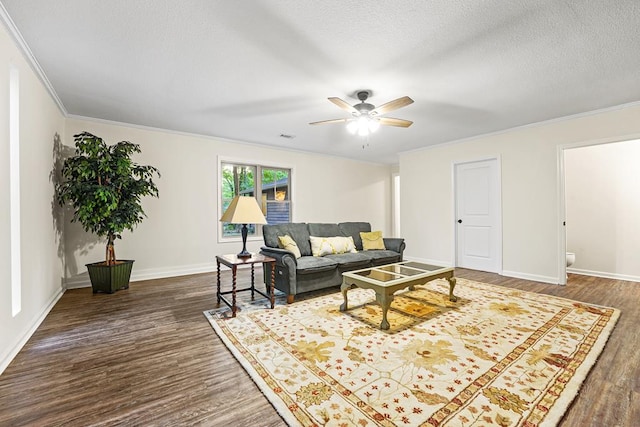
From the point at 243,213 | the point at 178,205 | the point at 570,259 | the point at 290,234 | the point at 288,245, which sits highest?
the point at 178,205

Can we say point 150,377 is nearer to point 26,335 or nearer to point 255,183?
point 26,335

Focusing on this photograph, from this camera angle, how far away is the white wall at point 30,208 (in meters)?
2.10

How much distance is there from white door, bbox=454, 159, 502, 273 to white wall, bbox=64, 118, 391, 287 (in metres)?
3.22

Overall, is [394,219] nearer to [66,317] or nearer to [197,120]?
[197,120]

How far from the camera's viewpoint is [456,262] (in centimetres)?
570

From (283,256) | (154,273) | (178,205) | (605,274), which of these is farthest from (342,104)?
(605,274)

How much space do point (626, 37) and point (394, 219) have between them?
6234 mm

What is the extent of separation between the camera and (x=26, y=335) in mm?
2461

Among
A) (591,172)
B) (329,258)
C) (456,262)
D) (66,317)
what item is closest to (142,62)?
(66,317)

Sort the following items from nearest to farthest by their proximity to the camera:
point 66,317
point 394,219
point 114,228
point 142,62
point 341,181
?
point 142,62 < point 66,317 < point 114,228 < point 341,181 < point 394,219

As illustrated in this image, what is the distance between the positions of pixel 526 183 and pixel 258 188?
4896 millimetres

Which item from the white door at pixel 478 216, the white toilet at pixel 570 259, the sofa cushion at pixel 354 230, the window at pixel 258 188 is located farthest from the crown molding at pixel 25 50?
the white toilet at pixel 570 259

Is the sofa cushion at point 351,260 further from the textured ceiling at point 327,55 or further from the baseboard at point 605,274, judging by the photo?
the baseboard at point 605,274

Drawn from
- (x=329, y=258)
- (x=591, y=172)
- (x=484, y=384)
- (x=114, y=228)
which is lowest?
(x=484, y=384)
